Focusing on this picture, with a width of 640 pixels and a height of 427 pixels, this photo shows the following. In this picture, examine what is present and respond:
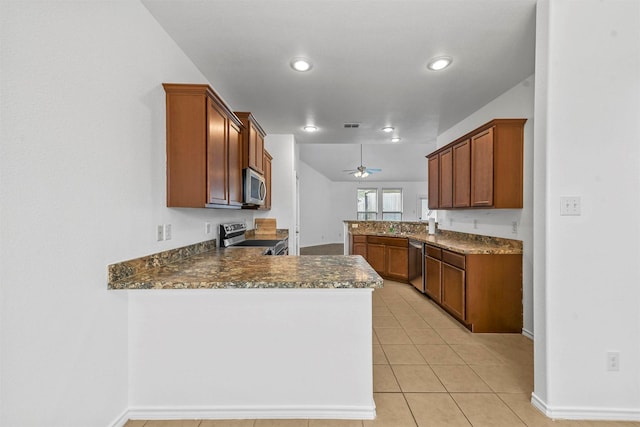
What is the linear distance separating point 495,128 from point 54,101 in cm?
338

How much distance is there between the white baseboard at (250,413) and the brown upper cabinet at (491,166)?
2375 mm

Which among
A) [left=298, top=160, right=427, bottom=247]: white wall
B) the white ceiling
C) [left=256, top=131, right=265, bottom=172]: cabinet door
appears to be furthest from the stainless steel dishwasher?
[left=298, top=160, right=427, bottom=247]: white wall

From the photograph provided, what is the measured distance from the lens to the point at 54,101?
1.19 meters

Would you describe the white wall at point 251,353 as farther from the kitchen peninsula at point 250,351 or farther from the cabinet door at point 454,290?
the cabinet door at point 454,290

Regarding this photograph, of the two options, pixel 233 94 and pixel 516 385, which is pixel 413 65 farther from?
pixel 516 385

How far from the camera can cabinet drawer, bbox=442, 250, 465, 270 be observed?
3045 mm

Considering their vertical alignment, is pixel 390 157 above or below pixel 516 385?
above

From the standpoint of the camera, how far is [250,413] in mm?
1682

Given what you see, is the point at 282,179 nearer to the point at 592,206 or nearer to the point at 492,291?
the point at 492,291

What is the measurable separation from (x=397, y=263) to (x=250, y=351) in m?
3.81

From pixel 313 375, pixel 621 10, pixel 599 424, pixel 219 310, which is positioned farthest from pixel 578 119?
pixel 219 310

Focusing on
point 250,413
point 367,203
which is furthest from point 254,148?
point 367,203

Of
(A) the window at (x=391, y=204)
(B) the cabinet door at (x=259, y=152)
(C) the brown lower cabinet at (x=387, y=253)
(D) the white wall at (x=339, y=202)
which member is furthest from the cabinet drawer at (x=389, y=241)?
(A) the window at (x=391, y=204)

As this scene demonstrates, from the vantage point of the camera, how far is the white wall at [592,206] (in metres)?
1.70
